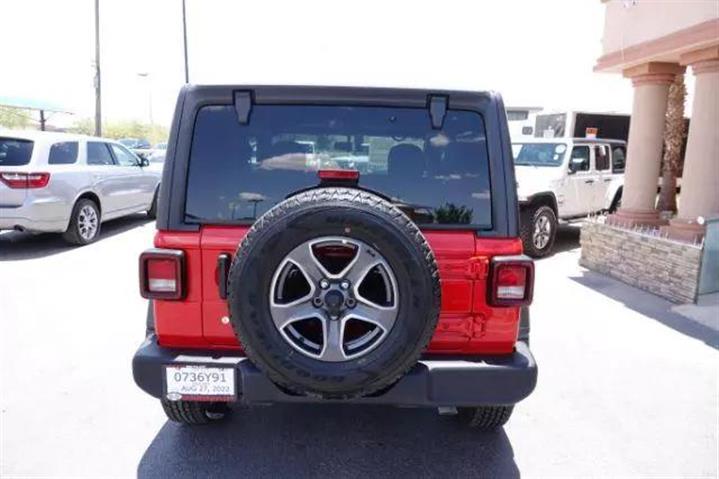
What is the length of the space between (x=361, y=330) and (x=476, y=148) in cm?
102

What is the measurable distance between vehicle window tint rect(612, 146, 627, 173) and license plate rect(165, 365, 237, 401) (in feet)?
32.5

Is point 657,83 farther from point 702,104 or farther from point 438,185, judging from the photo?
point 438,185

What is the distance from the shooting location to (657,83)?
7.25 m

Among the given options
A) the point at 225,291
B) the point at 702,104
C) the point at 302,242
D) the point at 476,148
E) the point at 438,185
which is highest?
the point at 702,104

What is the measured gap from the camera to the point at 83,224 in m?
8.23

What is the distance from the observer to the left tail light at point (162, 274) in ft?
7.84

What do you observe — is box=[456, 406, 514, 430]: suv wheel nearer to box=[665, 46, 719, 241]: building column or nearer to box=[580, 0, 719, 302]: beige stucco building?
box=[580, 0, 719, 302]: beige stucco building

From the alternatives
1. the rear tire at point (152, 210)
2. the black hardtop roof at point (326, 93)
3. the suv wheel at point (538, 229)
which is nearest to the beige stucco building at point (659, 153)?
the suv wheel at point (538, 229)

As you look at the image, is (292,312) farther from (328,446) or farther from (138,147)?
(138,147)

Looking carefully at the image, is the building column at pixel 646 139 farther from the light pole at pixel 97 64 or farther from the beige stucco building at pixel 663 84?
the light pole at pixel 97 64

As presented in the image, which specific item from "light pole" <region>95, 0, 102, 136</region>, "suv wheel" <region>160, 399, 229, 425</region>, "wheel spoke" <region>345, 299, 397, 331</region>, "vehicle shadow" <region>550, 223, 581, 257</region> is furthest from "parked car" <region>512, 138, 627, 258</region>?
"light pole" <region>95, 0, 102, 136</region>

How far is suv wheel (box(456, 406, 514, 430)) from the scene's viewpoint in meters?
2.87

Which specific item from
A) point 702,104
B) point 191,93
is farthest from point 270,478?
point 702,104

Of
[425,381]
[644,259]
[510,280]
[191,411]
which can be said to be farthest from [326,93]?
[644,259]
